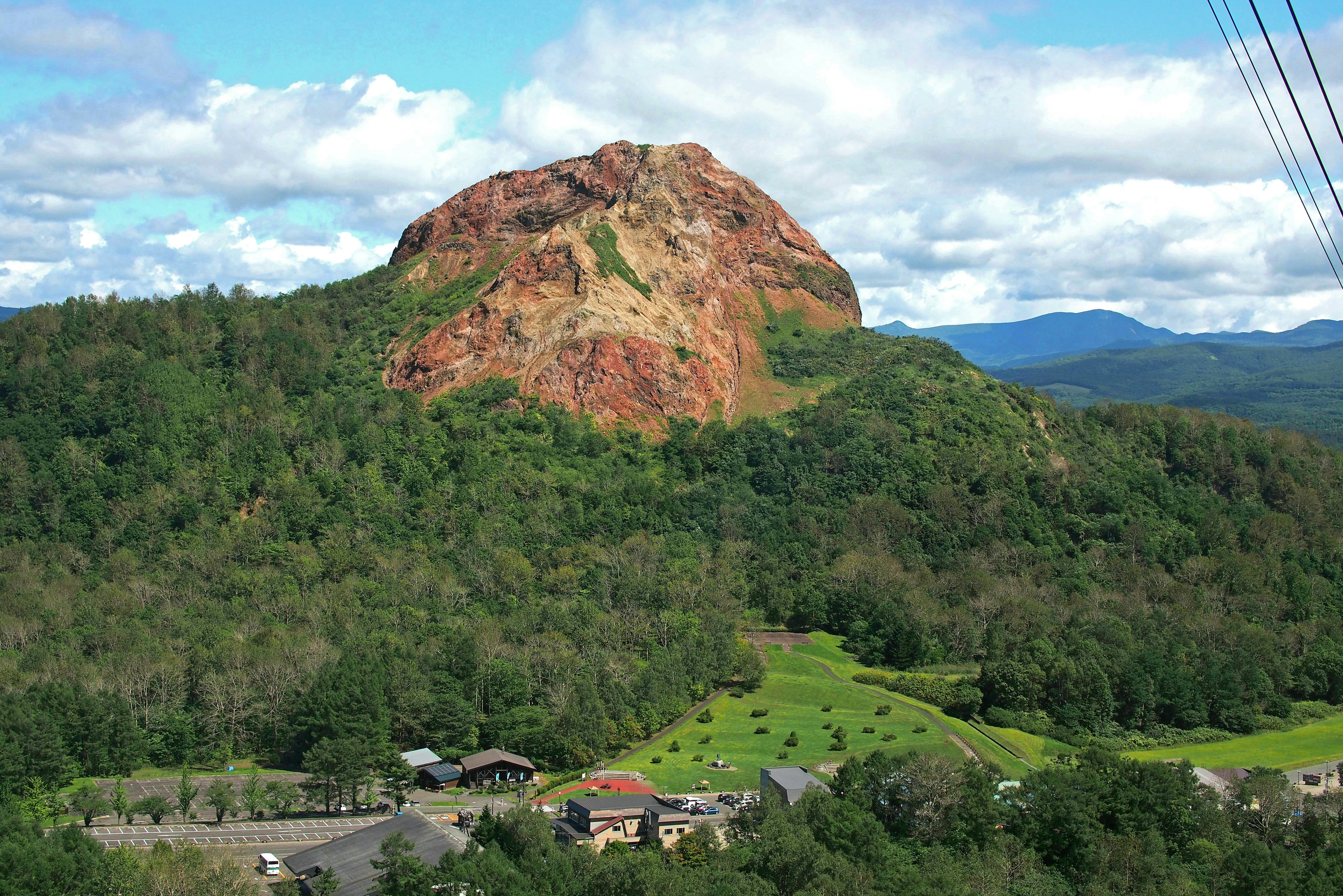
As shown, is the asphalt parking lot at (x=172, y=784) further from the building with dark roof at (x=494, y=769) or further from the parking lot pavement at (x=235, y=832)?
the building with dark roof at (x=494, y=769)

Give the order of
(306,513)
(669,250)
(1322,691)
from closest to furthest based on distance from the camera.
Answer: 1. (1322,691)
2. (306,513)
3. (669,250)

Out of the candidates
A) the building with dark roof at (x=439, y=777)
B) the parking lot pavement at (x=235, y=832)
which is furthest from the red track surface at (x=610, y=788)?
the parking lot pavement at (x=235, y=832)

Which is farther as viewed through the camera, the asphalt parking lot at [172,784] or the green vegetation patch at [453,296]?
the green vegetation patch at [453,296]

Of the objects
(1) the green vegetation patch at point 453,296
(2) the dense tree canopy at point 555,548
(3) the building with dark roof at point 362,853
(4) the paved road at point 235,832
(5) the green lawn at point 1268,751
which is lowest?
(5) the green lawn at point 1268,751

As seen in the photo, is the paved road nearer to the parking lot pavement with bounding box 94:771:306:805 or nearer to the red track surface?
the parking lot pavement with bounding box 94:771:306:805

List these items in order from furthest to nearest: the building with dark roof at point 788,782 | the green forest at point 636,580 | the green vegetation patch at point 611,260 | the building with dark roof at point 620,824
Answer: the green vegetation patch at point 611,260 → the building with dark roof at point 788,782 → the building with dark roof at point 620,824 → the green forest at point 636,580

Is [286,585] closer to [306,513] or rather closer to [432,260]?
[306,513]

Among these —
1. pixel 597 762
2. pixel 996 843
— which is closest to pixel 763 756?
pixel 597 762
